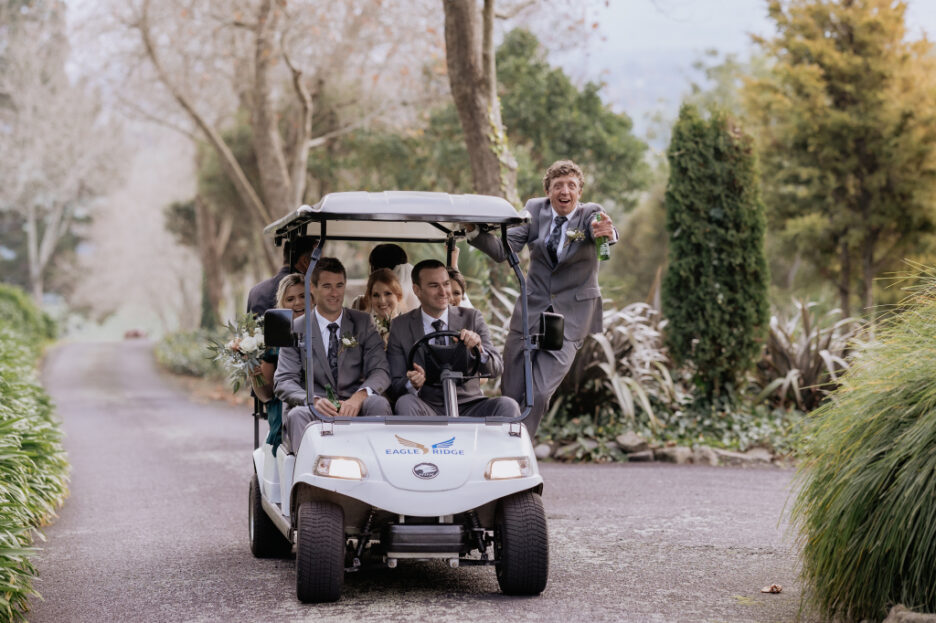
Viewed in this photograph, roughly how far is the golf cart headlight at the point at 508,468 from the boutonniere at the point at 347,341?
1276 mm

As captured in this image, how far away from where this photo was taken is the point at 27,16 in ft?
127

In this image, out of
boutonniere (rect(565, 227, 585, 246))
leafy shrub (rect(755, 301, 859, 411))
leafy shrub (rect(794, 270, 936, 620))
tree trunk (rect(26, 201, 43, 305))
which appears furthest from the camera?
Result: tree trunk (rect(26, 201, 43, 305))

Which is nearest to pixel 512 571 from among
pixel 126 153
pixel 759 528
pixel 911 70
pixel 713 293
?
pixel 759 528

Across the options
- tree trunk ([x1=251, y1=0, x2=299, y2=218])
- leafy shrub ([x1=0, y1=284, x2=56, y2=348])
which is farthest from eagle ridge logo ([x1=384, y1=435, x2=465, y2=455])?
leafy shrub ([x1=0, y1=284, x2=56, y2=348])

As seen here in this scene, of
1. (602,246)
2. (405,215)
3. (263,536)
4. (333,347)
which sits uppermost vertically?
(405,215)

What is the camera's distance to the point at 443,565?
20.8ft

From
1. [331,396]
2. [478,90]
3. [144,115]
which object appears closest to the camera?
[331,396]

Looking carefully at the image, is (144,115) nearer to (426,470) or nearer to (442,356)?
(442,356)

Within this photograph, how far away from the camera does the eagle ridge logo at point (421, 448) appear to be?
5.14m

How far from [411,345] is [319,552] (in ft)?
5.13

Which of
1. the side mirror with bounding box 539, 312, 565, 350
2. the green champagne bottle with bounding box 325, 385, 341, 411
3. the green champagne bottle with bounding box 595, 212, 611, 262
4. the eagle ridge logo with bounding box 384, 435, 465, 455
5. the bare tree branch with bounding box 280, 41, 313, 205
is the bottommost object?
the eagle ridge logo with bounding box 384, 435, 465, 455

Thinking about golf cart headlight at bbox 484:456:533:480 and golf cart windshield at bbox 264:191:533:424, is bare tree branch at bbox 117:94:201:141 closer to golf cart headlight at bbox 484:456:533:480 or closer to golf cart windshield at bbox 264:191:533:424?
golf cart windshield at bbox 264:191:533:424

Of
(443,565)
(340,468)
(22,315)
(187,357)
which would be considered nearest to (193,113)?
(187,357)

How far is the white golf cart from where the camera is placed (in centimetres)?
504
